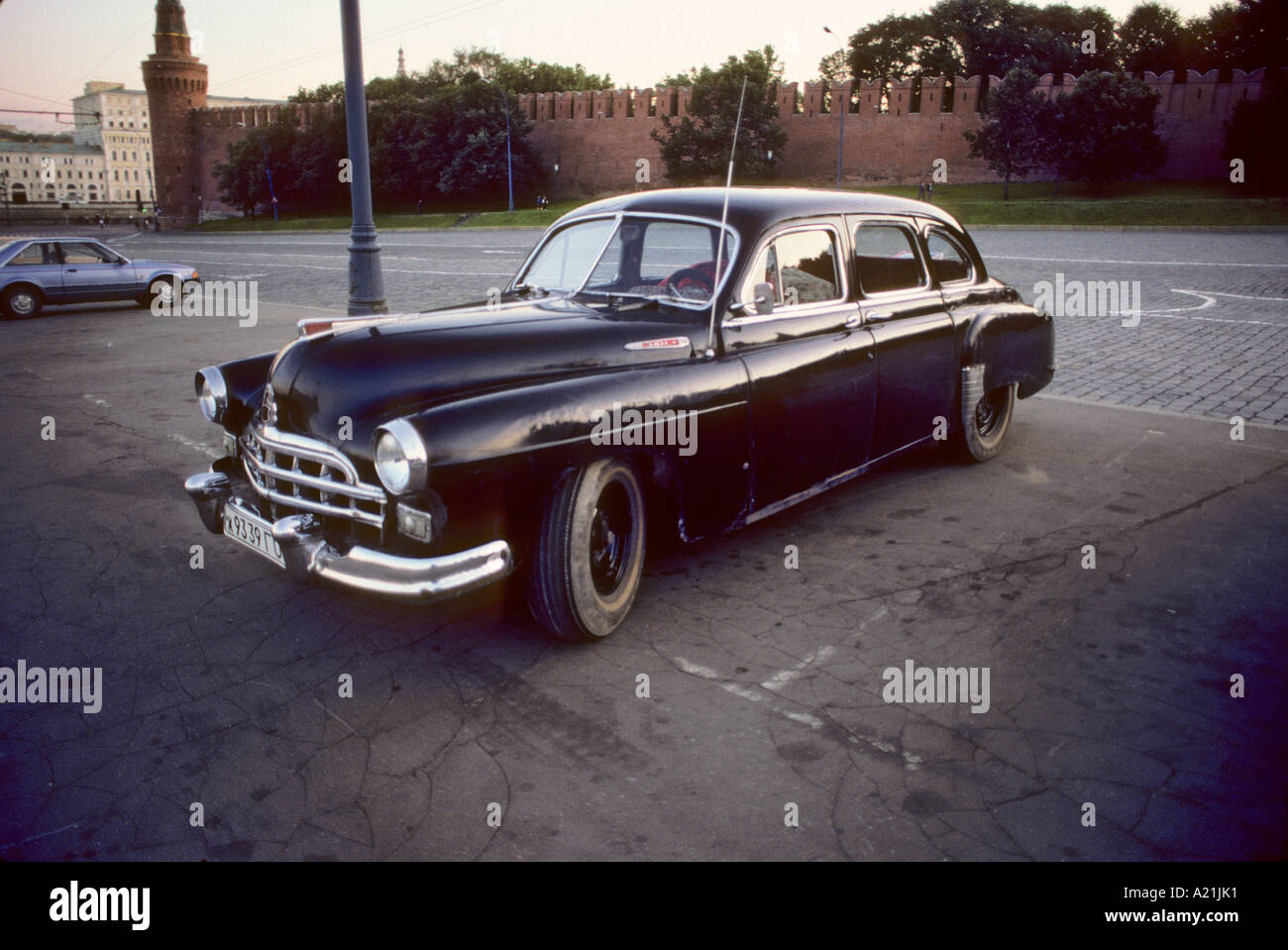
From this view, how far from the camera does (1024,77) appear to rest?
41156mm

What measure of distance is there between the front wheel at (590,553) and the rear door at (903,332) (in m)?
1.70

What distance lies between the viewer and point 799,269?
180 inches

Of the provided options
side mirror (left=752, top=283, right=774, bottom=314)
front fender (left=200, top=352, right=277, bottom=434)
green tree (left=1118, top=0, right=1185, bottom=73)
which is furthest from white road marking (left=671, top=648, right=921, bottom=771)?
green tree (left=1118, top=0, right=1185, bottom=73)

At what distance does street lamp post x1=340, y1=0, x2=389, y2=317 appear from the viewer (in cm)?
910

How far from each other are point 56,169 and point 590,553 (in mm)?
180521

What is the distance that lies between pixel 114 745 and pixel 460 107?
200 ft

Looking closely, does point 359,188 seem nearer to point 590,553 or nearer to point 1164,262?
point 590,553

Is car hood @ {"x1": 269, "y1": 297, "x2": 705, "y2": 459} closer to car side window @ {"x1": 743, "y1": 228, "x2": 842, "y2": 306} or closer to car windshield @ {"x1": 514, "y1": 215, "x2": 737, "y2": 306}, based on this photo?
car windshield @ {"x1": 514, "y1": 215, "x2": 737, "y2": 306}

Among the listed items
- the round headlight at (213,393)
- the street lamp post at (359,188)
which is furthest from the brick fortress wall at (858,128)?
the round headlight at (213,393)

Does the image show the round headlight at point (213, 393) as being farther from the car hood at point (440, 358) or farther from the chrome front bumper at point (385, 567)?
the chrome front bumper at point (385, 567)

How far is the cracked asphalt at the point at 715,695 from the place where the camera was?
2.67m
